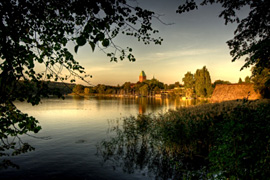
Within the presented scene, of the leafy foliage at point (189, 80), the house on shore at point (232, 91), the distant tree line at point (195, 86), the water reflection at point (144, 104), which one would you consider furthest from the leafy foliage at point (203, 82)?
the house on shore at point (232, 91)

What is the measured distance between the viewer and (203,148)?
1095cm

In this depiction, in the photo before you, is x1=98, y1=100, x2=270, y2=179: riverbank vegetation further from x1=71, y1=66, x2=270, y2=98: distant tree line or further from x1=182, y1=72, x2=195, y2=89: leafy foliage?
x1=182, y1=72, x2=195, y2=89: leafy foliage

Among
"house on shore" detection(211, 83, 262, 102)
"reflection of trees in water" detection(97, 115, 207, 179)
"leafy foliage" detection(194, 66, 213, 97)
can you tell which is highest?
"leafy foliage" detection(194, 66, 213, 97)

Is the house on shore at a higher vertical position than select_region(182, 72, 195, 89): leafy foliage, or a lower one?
lower

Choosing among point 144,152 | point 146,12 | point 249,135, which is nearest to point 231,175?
point 249,135

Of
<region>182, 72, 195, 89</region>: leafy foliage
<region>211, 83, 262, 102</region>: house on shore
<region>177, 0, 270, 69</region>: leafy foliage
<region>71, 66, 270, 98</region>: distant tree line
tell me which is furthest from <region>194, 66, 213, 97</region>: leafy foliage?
<region>177, 0, 270, 69</region>: leafy foliage

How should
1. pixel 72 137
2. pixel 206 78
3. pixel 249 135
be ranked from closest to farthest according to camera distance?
pixel 249 135 → pixel 72 137 → pixel 206 78

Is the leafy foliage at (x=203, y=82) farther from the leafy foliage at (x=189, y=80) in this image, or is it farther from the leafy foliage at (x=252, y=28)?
the leafy foliage at (x=252, y=28)

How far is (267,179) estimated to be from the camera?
381 cm

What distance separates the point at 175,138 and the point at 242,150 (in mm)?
6959

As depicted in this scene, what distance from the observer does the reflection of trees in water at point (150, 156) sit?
9094 millimetres

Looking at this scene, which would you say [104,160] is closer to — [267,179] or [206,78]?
[267,179]

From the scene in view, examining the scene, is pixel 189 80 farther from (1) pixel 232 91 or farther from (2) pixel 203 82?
(1) pixel 232 91

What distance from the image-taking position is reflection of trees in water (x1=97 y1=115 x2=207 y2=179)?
29.8ft
